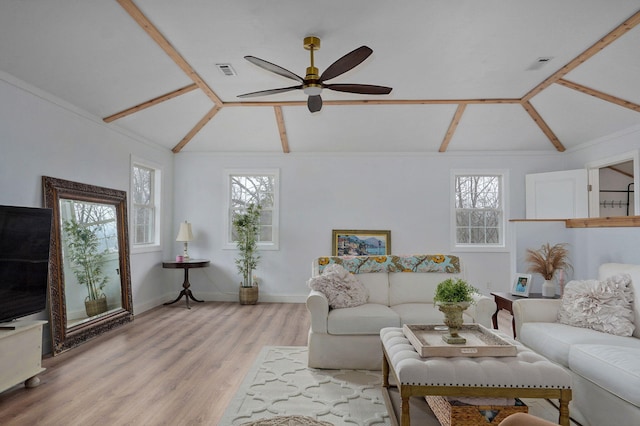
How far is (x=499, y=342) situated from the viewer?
7.93ft

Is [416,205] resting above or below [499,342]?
above

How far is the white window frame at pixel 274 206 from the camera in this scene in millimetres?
6805

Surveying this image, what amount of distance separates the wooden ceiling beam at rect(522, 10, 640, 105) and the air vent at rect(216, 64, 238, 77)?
366 cm

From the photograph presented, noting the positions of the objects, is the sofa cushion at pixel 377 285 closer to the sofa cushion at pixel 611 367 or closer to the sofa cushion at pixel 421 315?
the sofa cushion at pixel 421 315

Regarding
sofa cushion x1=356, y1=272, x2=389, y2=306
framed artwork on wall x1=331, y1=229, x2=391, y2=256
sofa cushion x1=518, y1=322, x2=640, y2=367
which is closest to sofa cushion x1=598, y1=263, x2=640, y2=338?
sofa cushion x1=518, y1=322, x2=640, y2=367

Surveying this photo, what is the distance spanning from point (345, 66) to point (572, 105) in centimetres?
364

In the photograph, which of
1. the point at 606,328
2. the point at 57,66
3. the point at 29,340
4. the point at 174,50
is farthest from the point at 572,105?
the point at 29,340

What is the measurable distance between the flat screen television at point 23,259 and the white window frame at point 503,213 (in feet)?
18.5

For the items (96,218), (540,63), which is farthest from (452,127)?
(96,218)

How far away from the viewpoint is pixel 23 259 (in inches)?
127

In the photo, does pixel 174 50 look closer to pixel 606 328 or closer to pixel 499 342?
pixel 499 342

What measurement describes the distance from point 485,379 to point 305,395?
1.36 m

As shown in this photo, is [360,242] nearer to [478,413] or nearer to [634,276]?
[634,276]

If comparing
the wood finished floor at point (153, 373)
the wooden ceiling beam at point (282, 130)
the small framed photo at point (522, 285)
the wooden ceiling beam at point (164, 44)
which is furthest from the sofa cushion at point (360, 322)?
the wooden ceiling beam at point (282, 130)
